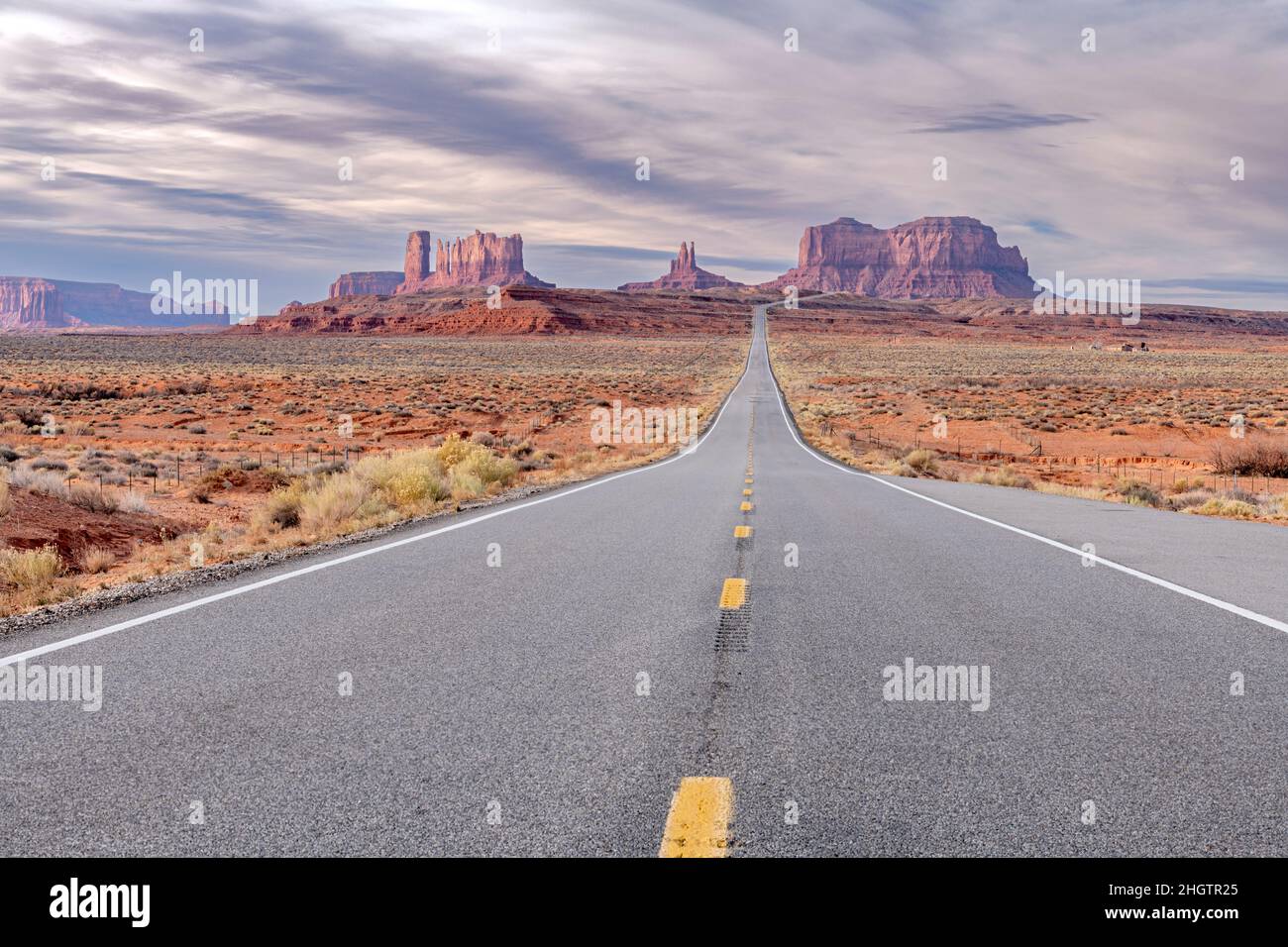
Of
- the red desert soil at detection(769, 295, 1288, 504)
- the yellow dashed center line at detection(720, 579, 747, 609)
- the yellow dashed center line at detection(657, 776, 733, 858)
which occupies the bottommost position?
the yellow dashed center line at detection(720, 579, 747, 609)

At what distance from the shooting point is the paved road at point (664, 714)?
3.52 m

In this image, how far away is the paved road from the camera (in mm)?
3518

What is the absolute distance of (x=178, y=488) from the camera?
21625mm

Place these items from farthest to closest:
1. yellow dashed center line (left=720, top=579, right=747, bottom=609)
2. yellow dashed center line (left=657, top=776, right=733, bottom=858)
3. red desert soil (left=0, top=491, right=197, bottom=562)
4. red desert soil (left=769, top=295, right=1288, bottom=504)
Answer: red desert soil (left=769, top=295, right=1288, bottom=504)
red desert soil (left=0, top=491, right=197, bottom=562)
yellow dashed center line (left=720, top=579, right=747, bottom=609)
yellow dashed center line (left=657, top=776, right=733, bottom=858)

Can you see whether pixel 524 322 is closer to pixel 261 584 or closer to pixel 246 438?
pixel 246 438

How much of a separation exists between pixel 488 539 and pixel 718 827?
7812 millimetres

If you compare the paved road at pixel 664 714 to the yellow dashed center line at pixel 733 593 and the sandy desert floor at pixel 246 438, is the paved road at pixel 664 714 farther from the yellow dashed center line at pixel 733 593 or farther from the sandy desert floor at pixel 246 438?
the sandy desert floor at pixel 246 438

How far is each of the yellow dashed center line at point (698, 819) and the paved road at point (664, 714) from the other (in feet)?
0.06

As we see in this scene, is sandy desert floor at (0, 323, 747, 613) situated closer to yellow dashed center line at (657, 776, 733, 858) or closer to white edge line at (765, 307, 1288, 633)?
yellow dashed center line at (657, 776, 733, 858)

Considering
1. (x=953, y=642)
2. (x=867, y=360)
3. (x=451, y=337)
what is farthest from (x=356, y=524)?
(x=451, y=337)

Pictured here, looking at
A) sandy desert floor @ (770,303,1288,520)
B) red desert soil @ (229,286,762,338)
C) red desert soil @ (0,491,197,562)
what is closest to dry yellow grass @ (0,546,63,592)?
red desert soil @ (0,491,197,562)

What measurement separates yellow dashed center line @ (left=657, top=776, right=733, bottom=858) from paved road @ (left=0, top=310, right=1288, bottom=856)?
0.06 ft

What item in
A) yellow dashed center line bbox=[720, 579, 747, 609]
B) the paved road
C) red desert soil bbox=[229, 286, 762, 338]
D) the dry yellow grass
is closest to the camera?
the paved road
